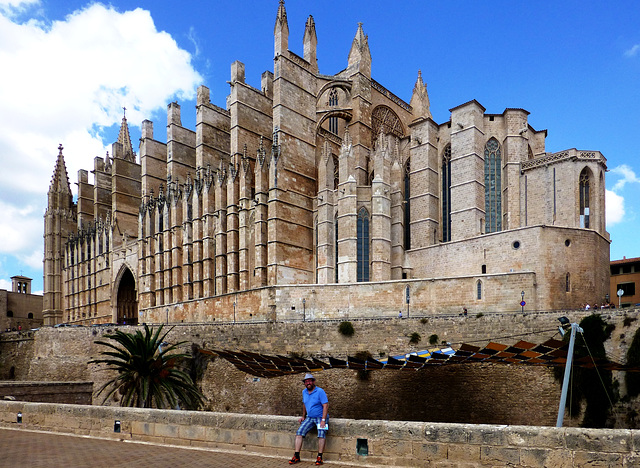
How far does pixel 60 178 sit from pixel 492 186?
51.8 meters

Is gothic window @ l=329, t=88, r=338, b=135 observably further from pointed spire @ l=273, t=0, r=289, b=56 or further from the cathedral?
pointed spire @ l=273, t=0, r=289, b=56

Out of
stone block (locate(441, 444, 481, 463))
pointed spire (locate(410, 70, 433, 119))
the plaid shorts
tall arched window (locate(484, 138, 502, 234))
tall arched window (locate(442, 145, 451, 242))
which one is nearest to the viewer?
stone block (locate(441, 444, 481, 463))

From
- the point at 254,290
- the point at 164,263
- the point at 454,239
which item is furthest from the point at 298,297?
the point at 164,263

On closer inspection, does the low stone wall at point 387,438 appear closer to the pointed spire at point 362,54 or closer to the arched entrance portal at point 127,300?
the pointed spire at point 362,54

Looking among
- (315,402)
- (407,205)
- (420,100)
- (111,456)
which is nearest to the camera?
(315,402)

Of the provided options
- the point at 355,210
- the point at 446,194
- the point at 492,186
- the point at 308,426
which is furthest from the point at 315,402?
the point at 446,194

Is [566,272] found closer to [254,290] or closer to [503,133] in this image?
[503,133]

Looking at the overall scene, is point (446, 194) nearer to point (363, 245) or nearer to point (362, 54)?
point (363, 245)

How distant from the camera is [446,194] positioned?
117 feet

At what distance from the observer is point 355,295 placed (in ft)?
101

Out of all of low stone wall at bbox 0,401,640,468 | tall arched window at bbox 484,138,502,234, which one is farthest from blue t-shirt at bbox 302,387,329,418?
tall arched window at bbox 484,138,502,234

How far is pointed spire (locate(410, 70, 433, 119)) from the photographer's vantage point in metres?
47.5

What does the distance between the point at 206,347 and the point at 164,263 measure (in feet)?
57.7

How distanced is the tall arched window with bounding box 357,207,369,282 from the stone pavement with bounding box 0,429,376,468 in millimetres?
24948
